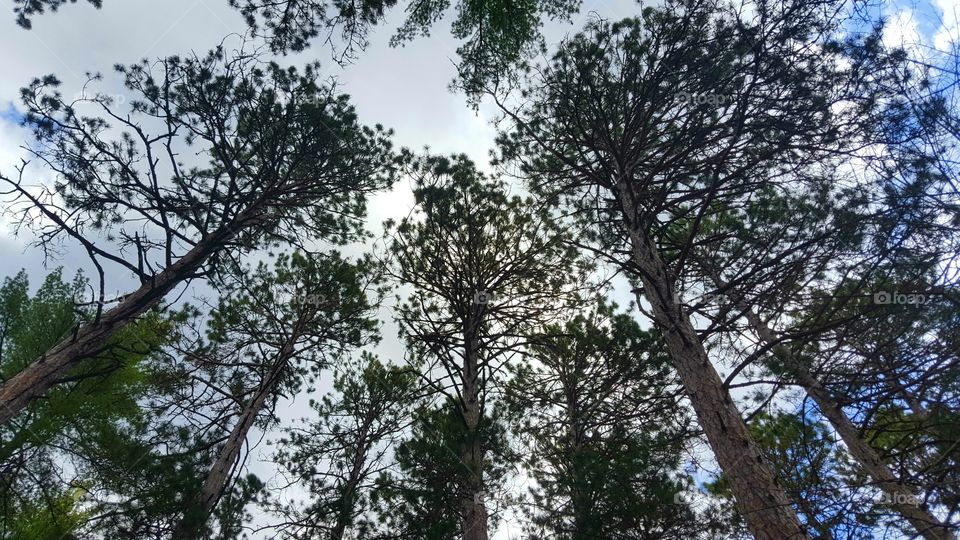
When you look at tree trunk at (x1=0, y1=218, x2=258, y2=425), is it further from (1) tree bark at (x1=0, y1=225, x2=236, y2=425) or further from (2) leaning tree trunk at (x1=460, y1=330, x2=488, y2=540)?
(2) leaning tree trunk at (x1=460, y1=330, x2=488, y2=540)

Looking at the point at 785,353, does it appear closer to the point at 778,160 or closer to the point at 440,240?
the point at 778,160

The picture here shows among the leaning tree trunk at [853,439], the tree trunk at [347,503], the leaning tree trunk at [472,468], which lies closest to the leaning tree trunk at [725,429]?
the leaning tree trunk at [853,439]

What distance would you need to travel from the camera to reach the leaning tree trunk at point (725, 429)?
A: 3471mm

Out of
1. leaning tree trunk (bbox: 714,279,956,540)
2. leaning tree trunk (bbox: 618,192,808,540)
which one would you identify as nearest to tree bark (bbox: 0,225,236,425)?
leaning tree trunk (bbox: 618,192,808,540)

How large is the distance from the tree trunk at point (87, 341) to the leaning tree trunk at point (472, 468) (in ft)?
16.4

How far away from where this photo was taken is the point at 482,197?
9508mm

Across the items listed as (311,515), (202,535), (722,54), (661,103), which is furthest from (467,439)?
(722,54)

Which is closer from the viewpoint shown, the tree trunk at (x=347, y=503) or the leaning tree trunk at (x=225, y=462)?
the leaning tree trunk at (x=225, y=462)

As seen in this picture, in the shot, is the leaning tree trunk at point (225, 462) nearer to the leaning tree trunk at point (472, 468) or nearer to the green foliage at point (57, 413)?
the green foliage at point (57, 413)

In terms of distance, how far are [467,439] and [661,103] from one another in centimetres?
677

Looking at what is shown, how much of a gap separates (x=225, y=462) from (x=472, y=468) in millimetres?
4303
